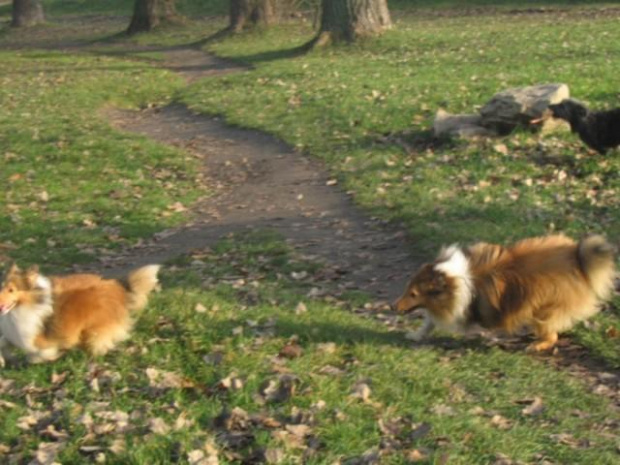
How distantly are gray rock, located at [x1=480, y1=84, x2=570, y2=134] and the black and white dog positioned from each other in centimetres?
64

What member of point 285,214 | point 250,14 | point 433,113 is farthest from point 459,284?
point 250,14

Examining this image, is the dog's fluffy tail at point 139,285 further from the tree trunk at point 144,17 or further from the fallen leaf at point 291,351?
the tree trunk at point 144,17

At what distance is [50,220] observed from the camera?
39.8 feet

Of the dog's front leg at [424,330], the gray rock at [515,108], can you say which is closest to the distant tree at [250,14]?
the gray rock at [515,108]

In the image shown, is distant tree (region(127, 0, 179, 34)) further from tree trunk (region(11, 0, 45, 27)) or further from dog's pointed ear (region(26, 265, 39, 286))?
dog's pointed ear (region(26, 265, 39, 286))

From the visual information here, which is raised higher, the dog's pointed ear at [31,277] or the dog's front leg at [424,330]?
the dog's pointed ear at [31,277]

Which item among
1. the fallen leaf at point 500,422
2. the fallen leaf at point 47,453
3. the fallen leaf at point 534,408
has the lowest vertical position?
the fallen leaf at point 534,408

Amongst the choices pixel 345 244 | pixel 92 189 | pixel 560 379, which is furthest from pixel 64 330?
pixel 92 189

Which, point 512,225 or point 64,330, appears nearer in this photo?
point 64,330

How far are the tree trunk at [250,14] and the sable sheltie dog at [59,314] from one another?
86.9 feet

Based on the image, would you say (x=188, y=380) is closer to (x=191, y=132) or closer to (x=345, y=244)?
(x=345, y=244)

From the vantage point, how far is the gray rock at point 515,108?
13414 millimetres

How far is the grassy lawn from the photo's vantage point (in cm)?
563

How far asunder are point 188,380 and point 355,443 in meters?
1.39
